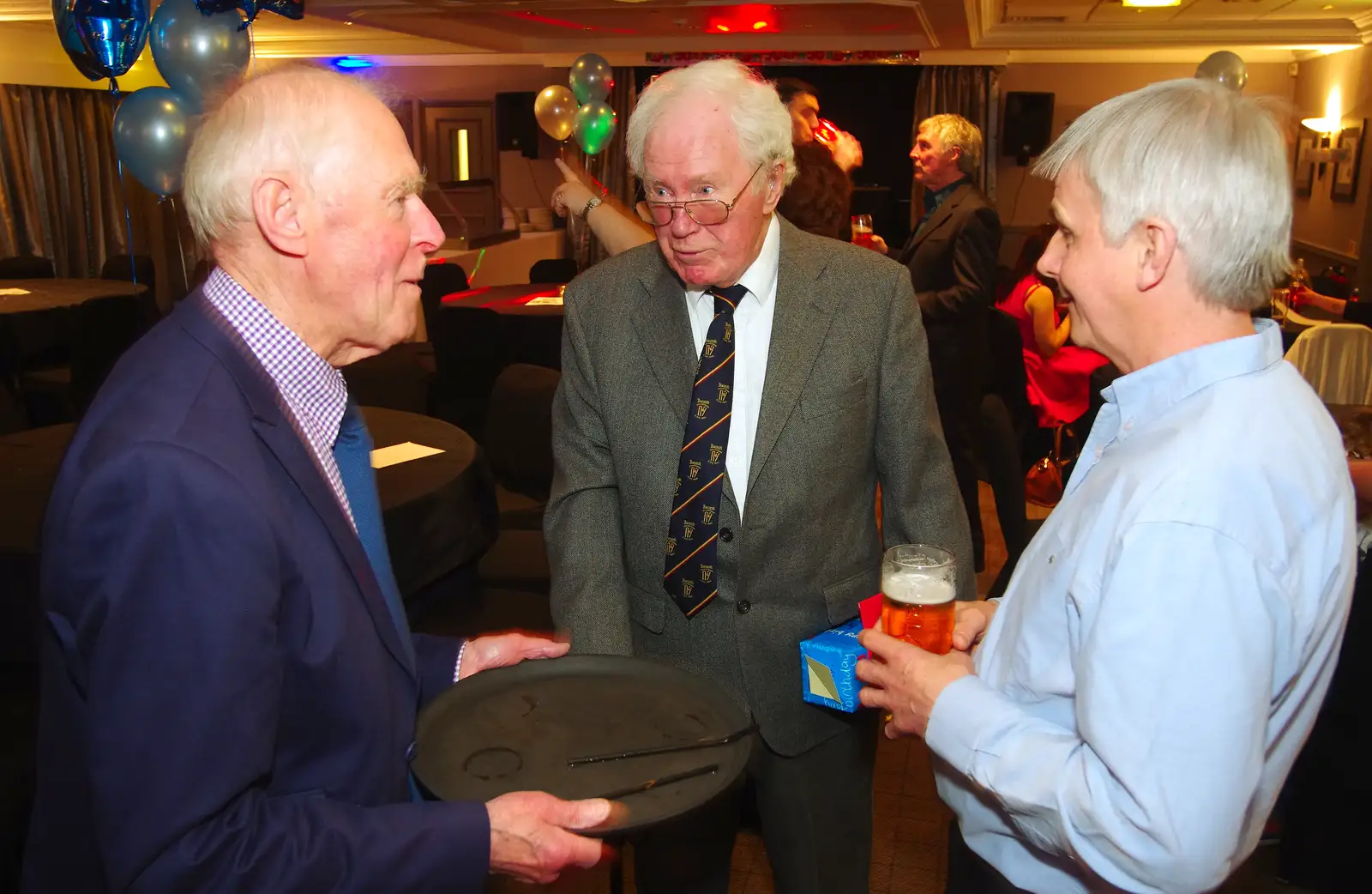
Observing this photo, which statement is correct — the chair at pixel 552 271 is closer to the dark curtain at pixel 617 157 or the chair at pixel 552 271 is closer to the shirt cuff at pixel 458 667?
the dark curtain at pixel 617 157

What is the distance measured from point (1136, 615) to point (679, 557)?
890 millimetres

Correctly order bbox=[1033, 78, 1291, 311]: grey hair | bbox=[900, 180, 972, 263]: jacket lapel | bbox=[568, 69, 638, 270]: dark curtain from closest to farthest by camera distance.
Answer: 1. bbox=[1033, 78, 1291, 311]: grey hair
2. bbox=[900, 180, 972, 263]: jacket lapel
3. bbox=[568, 69, 638, 270]: dark curtain

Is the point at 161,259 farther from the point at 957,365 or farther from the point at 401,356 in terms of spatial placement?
the point at 957,365

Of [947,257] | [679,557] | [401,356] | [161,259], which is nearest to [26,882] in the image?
[679,557]

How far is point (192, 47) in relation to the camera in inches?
159

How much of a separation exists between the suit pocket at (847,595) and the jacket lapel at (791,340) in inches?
9.4

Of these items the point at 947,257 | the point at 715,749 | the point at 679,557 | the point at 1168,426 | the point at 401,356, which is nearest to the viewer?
the point at 1168,426

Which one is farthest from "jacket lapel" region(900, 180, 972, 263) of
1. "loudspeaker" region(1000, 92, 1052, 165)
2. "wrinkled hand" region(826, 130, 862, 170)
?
"loudspeaker" region(1000, 92, 1052, 165)

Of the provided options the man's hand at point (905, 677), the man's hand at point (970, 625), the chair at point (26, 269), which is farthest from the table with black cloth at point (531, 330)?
the man's hand at point (905, 677)

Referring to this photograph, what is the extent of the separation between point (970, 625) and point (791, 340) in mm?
548

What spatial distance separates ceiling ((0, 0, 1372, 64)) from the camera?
876cm

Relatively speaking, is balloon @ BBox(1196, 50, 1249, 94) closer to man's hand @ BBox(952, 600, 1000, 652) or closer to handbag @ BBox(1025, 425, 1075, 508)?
handbag @ BBox(1025, 425, 1075, 508)

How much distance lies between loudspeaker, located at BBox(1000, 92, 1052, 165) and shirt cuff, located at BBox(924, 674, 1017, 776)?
11843mm

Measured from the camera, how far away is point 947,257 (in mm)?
4617
